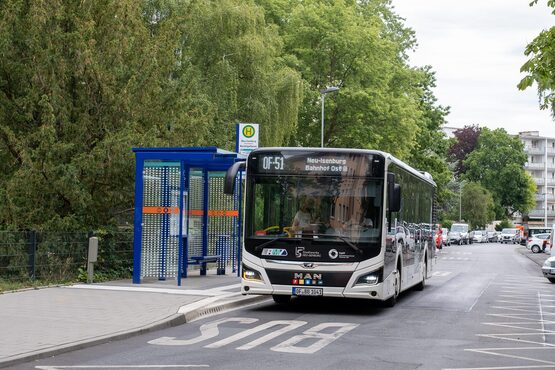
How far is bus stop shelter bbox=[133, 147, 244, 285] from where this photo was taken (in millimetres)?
19500

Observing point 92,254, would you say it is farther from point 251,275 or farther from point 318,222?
point 318,222

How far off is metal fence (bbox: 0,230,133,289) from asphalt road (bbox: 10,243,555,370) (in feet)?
16.1

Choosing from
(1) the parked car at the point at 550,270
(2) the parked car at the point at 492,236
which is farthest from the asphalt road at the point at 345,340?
(2) the parked car at the point at 492,236

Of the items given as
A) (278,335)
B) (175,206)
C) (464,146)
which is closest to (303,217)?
(278,335)

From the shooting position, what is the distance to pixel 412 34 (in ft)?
200

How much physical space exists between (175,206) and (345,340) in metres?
8.90

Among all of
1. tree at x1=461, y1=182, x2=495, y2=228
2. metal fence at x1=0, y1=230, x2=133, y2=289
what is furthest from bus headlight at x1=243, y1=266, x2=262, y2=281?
tree at x1=461, y1=182, x2=495, y2=228

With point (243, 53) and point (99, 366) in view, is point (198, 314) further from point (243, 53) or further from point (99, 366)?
point (243, 53)

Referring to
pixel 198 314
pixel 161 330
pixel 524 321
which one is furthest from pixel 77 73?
pixel 524 321

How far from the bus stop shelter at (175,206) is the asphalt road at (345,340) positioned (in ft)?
12.2

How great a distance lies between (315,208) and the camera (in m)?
15.9

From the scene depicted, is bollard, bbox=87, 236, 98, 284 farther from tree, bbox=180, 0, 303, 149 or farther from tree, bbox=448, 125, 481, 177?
tree, bbox=448, 125, 481, 177

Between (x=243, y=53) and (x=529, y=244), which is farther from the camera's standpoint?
(x=529, y=244)

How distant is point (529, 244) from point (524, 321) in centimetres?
5724
